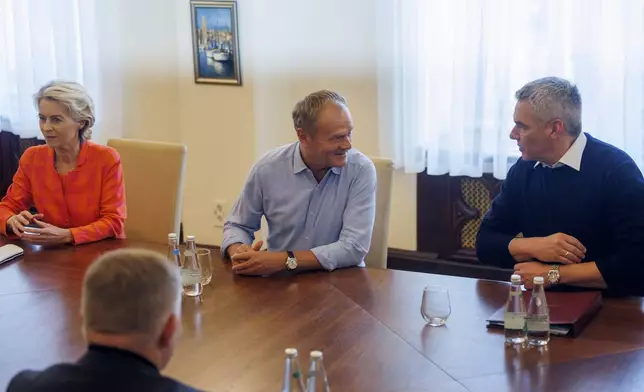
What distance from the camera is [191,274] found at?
7.89 feet

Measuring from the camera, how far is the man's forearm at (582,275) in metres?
2.30

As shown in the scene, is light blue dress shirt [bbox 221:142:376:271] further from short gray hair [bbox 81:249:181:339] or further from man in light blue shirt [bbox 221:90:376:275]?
short gray hair [bbox 81:249:181:339]

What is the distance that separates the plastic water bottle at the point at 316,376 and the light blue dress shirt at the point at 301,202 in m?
1.11

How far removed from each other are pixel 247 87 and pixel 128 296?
10.1ft

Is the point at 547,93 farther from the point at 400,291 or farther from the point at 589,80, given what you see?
the point at 589,80

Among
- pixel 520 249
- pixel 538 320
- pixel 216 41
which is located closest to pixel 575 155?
pixel 520 249

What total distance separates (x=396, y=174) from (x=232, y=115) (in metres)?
0.92

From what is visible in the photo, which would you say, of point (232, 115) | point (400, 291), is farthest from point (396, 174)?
point (400, 291)

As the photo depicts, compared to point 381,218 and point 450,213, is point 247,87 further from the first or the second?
point 381,218

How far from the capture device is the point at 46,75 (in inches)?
190

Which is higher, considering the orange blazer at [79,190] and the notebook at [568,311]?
the orange blazer at [79,190]

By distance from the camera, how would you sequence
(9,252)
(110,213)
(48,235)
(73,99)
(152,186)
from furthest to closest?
(152,186) → (73,99) → (110,213) → (48,235) → (9,252)

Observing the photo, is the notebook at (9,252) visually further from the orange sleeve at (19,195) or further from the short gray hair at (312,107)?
the short gray hair at (312,107)

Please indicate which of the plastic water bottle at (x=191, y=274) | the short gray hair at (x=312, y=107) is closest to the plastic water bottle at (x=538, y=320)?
the plastic water bottle at (x=191, y=274)
